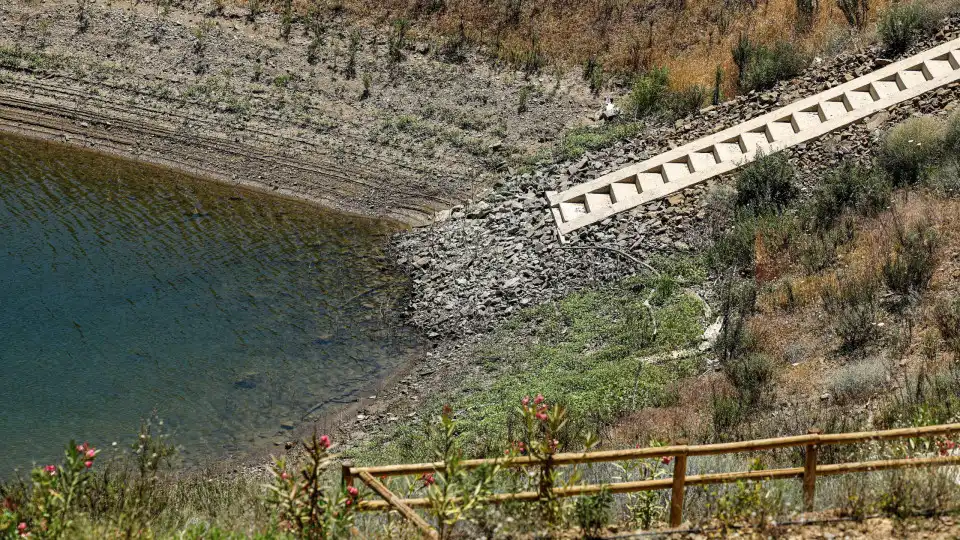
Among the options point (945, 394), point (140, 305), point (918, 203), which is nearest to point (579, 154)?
point (918, 203)

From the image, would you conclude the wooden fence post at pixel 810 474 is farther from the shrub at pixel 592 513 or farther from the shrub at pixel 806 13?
the shrub at pixel 806 13

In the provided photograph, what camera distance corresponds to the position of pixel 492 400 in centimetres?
1563

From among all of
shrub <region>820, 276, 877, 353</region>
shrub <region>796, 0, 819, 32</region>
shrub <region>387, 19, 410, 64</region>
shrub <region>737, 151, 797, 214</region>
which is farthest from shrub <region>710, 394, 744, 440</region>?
shrub <region>387, 19, 410, 64</region>

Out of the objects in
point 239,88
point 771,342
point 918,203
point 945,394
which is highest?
point 239,88

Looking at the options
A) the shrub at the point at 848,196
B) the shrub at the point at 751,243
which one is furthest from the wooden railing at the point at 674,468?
the shrub at the point at 848,196

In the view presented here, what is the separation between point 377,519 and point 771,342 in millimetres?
7663

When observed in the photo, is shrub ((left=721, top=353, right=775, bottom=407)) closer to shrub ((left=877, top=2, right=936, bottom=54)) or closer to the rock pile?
the rock pile

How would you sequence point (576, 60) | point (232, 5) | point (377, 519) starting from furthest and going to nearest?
point (232, 5)
point (576, 60)
point (377, 519)

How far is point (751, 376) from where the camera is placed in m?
13.6

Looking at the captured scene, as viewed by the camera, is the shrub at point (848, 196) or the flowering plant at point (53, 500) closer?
the flowering plant at point (53, 500)

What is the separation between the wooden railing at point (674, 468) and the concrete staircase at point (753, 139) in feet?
39.6

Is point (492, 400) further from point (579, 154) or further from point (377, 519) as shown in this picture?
point (579, 154)

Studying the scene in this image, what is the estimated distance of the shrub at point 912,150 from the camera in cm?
1775

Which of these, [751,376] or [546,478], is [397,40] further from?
[546,478]
